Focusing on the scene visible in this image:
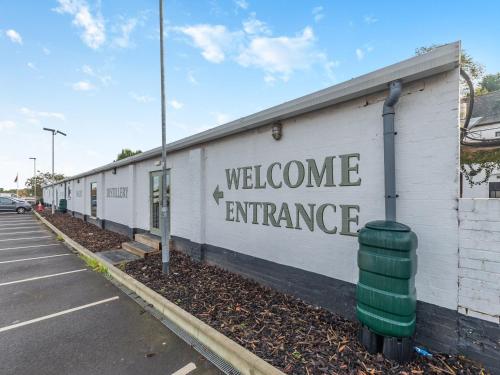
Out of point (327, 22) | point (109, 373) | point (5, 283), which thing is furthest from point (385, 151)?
point (5, 283)

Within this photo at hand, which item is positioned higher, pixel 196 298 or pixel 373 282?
pixel 373 282

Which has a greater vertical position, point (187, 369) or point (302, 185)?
point (302, 185)

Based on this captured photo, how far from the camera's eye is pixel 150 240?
305 inches

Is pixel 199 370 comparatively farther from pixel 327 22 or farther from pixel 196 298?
pixel 327 22

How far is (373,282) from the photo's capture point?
8.69 feet

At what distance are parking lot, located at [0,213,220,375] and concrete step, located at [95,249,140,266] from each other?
719mm

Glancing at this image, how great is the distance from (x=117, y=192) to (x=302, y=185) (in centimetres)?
976

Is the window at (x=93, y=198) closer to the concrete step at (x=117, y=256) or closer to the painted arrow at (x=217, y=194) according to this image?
the concrete step at (x=117, y=256)

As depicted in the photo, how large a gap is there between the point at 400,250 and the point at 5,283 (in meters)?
7.40

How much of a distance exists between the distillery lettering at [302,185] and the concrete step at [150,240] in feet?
10.6

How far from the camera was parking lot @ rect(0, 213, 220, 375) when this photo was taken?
2.81 m

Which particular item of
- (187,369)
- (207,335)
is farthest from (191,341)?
(187,369)

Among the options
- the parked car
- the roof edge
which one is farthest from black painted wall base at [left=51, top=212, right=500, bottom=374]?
the parked car

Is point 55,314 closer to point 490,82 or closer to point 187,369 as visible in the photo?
point 187,369
